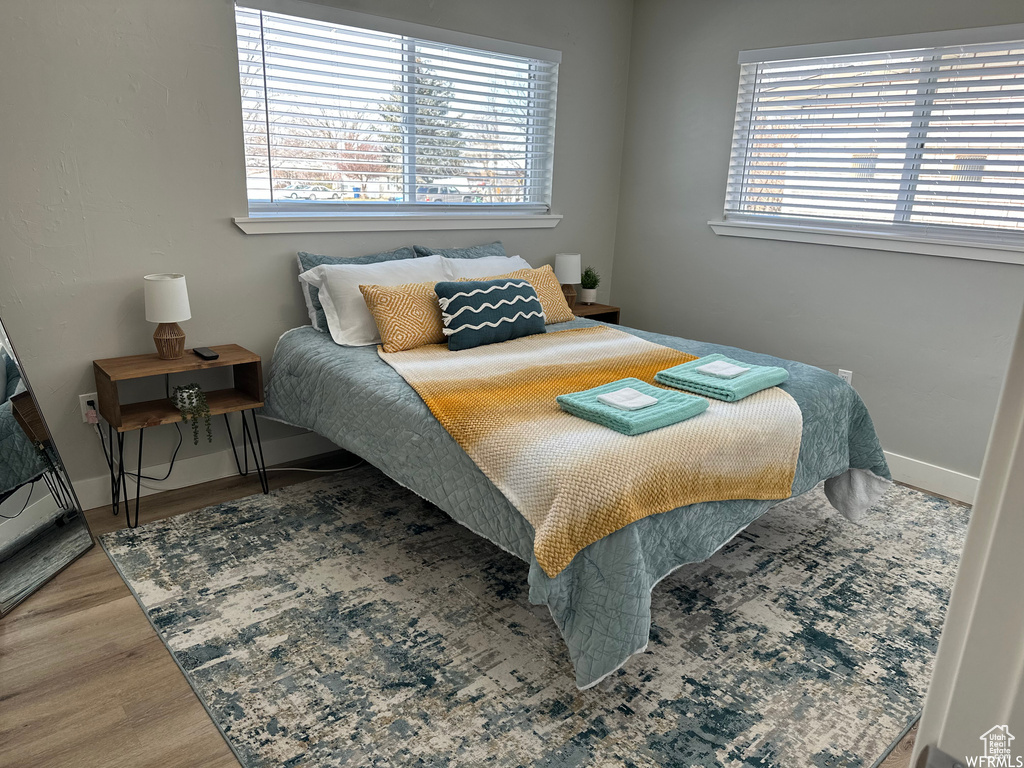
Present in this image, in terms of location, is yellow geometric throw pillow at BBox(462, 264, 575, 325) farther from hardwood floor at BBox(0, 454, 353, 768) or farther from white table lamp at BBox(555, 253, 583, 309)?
hardwood floor at BBox(0, 454, 353, 768)

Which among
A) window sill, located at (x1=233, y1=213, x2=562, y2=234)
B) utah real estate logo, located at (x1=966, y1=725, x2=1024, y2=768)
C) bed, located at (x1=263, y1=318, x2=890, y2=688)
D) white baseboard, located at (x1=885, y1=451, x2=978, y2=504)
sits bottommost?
white baseboard, located at (x1=885, y1=451, x2=978, y2=504)

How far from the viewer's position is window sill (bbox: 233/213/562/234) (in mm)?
3268

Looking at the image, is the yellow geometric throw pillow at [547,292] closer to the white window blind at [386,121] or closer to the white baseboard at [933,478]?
the white window blind at [386,121]

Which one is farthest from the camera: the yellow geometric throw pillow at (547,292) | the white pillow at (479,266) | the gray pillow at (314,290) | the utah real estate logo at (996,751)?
the yellow geometric throw pillow at (547,292)

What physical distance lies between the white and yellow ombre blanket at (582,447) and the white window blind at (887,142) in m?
1.48

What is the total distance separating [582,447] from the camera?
208cm

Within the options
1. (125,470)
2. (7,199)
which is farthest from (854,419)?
(7,199)

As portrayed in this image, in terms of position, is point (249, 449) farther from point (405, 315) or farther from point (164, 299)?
point (405, 315)

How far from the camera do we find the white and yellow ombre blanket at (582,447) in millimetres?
1915

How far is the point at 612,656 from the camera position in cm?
189

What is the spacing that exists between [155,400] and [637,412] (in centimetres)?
212

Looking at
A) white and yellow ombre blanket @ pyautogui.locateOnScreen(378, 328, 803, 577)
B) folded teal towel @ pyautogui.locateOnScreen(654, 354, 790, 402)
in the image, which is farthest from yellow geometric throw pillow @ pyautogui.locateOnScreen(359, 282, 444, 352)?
folded teal towel @ pyautogui.locateOnScreen(654, 354, 790, 402)

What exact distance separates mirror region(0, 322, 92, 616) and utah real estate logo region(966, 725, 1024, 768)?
108 inches

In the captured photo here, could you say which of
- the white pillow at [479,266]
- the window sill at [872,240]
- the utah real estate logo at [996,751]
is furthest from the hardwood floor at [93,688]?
the window sill at [872,240]
